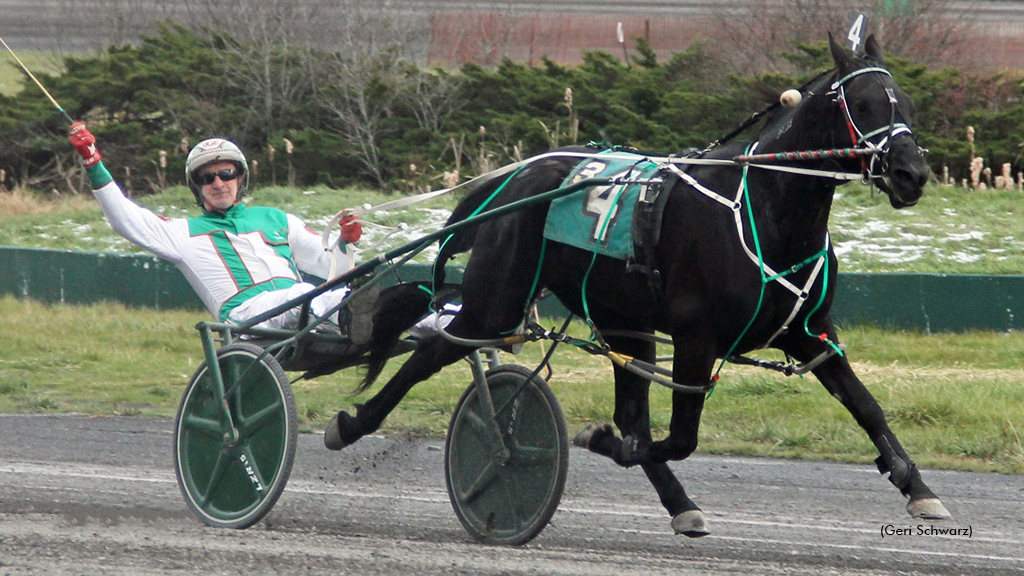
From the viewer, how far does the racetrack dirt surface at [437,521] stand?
444 centimetres

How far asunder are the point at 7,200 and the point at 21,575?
11280mm

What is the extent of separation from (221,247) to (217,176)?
0.31m

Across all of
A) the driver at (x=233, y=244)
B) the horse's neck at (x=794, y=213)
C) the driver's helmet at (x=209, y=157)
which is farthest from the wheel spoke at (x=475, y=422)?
the driver's helmet at (x=209, y=157)

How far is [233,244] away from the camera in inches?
233

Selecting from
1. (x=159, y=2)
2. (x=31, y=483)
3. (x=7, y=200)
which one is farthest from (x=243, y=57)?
(x=31, y=483)

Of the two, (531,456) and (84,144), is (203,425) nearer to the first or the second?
(84,144)

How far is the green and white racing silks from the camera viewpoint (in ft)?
18.9

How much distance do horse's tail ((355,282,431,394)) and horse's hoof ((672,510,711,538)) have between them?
1514mm

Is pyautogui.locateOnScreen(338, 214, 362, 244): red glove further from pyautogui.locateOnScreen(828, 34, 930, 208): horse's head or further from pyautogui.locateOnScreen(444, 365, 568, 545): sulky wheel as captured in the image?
pyautogui.locateOnScreen(828, 34, 930, 208): horse's head

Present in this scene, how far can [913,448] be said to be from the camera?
273 inches

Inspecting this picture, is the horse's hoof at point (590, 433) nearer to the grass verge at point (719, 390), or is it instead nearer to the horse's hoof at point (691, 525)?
the horse's hoof at point (691, 525)

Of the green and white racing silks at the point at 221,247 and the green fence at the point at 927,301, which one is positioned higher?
the green and white racing silks at the point at 221,247

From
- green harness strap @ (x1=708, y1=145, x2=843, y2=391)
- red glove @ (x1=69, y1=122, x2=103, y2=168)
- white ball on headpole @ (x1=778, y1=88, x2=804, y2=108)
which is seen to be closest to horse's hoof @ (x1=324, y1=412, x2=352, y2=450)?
red glove @ (x1=69, y1=122, x2=103, y2=168)

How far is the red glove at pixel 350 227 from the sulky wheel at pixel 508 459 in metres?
0.92
